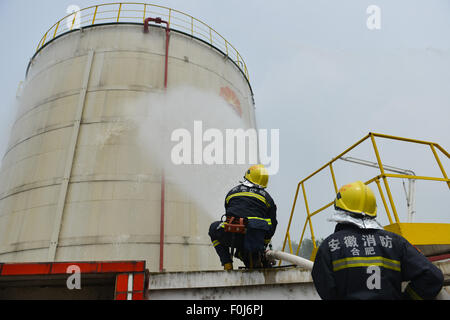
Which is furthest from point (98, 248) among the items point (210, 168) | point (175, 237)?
point (210, 168)

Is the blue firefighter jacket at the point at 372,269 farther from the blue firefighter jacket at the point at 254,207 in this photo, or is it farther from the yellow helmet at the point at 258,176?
the yellow helmet at the point at 258,176

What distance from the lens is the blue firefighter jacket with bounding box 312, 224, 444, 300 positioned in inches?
78.4

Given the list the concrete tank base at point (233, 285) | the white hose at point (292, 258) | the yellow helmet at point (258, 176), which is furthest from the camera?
the yellow helmet at point (258, 176)

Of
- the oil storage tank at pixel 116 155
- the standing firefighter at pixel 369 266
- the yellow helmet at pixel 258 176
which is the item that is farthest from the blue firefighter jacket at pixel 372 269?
the oil storage tank at pixel 116 155

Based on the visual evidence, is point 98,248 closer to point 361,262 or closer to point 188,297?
point 188,297

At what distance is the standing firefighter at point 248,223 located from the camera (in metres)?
3.45

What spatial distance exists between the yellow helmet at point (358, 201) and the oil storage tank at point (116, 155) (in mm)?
3696

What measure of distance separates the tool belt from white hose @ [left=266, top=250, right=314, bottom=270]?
0.52m

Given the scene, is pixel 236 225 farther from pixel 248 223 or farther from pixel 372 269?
pixel 372 269

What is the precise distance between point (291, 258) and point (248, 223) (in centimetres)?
59

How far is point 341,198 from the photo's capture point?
8.00 feet

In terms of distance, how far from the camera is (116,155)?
5.80 metres

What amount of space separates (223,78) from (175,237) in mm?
4314

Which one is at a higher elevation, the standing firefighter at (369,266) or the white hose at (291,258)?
the white hose at (291,258)
